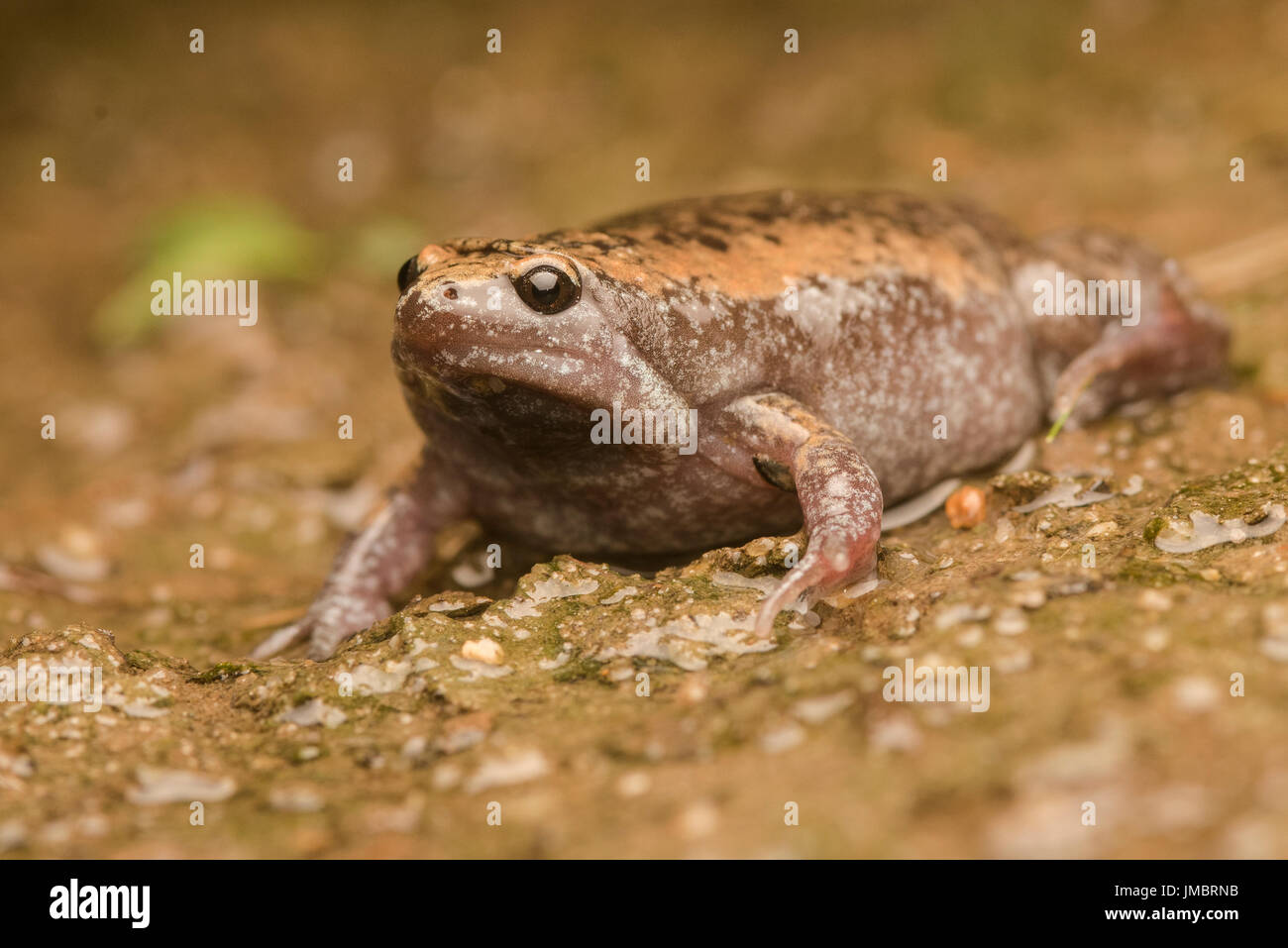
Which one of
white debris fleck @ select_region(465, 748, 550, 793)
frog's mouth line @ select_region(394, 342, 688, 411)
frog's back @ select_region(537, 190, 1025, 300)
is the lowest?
white debris fleck @ select_region(465, 748, 550, 793)

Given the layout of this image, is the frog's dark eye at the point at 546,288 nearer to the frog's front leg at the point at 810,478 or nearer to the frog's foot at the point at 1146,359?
the frog's front leg at the point at 810,478

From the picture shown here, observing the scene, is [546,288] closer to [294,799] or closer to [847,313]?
[847,313]

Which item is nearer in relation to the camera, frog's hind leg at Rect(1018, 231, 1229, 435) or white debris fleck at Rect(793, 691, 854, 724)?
white debris fleck at Rect(793, 691, 854, 724)

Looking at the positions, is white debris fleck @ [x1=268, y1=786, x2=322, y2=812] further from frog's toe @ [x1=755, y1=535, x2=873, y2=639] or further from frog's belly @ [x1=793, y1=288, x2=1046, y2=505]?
frog's belly @ [x1=793, y1=288, x2=1046, y2=505]

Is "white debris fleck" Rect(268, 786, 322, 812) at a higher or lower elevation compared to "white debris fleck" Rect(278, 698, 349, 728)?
lower

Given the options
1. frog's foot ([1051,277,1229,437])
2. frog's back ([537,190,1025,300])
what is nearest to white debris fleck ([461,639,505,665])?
frog's back ([537,190,1025,300])

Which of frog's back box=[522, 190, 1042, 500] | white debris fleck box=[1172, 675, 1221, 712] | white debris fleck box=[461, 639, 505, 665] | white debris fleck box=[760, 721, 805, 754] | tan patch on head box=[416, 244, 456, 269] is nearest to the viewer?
white debris fleck box=[1172, 675, 1221, 712]

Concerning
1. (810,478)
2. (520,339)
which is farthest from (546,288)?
(810,478)

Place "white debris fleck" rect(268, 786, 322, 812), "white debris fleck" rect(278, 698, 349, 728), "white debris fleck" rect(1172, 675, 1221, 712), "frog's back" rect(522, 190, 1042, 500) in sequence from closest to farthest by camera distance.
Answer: "white debris fleck" rect(1172, 675, 1221, 712) → "white debris fleck" rect(268, 786, 322, 812) → "white debris fleck" rect(278, 698, 349, 728) → "frog's back" rect(522, 190, 1042, 500)
